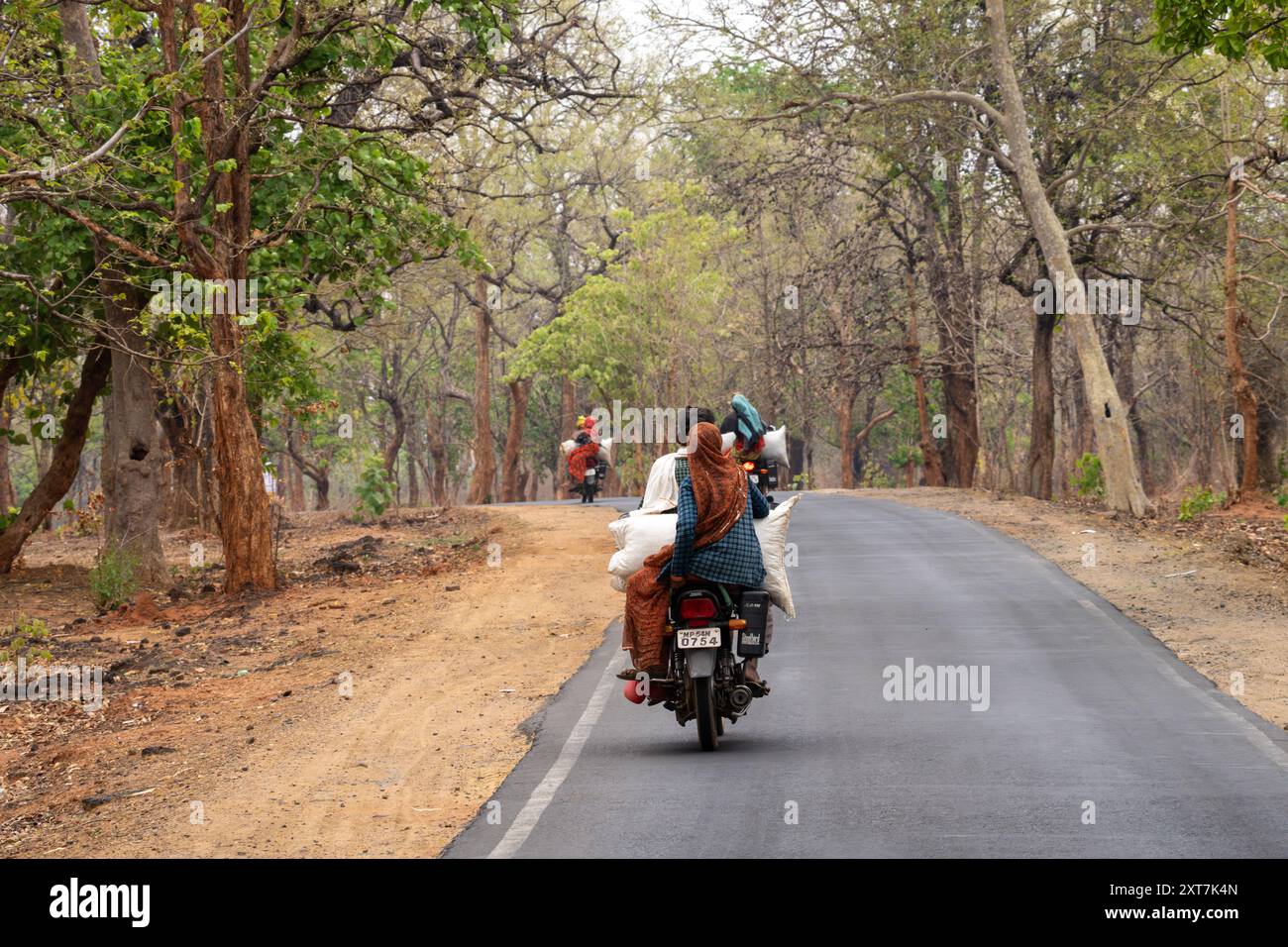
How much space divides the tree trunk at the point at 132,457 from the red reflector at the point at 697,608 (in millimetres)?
13121

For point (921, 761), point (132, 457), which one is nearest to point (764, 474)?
point (132, 457)

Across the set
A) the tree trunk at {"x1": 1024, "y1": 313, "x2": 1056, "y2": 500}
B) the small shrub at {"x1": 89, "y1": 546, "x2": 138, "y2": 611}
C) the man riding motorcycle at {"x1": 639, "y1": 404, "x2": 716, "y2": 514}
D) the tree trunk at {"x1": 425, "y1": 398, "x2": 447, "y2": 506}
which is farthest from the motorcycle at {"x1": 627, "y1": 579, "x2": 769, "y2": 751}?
the tree trunk at {"x1": 425, "y1": 398, "x2": 447, "y2": 506}

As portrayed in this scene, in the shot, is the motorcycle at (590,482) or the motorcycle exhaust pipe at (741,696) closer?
the motorcycle exhaust pipe at (741,696)

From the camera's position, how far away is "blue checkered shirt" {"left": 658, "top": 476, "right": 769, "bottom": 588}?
9.98 metres

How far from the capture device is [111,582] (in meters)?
19.6

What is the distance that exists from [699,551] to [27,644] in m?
9.81

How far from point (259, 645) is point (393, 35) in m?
7.54

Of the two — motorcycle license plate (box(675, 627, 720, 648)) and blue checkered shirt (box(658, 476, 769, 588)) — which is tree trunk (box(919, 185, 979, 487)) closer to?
blue checkered shirt (box(658, 476, 769, 588))

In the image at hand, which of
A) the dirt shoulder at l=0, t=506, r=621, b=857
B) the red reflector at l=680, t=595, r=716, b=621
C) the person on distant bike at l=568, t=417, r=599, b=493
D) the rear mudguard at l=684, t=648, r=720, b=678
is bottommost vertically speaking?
the dirt shoulder at l=0, t=506, r=621, b=857

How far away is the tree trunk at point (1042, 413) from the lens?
1439 inches

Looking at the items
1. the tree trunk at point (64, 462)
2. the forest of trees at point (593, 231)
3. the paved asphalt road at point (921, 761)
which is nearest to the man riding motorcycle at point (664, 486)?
the paved asphalt road at point (921, 761)

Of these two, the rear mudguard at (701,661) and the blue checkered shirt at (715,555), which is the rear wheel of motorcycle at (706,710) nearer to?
the rear mudguard at (701,661)

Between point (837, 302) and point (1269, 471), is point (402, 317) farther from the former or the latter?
point (1269, 471)

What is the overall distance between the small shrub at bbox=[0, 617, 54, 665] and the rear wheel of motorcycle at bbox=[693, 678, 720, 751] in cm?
816
